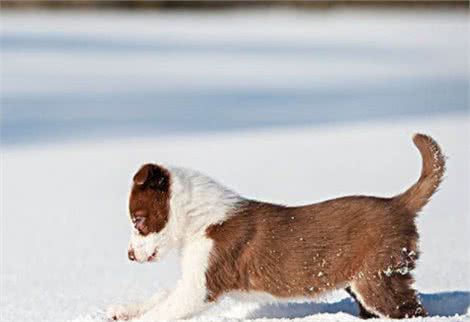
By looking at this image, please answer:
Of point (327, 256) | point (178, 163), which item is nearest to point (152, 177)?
point (327, 256)

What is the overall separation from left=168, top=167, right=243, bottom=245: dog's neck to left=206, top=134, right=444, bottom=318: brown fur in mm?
39

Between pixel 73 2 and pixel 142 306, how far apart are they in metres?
24.6

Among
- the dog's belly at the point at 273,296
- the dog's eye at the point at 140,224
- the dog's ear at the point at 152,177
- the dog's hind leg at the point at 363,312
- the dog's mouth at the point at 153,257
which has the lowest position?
the dog's hind leg at the point at 363,312

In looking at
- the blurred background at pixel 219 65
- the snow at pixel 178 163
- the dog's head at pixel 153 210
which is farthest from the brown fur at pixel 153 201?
the blurred background at pixel 219 65

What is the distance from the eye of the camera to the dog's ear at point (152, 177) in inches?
156

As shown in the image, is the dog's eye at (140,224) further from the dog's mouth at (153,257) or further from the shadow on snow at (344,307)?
the shadow on snow at (344,307)

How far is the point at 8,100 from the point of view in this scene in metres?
13.0

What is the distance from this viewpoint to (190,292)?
396 cm

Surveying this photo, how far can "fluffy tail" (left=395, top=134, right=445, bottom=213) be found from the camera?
4129mm

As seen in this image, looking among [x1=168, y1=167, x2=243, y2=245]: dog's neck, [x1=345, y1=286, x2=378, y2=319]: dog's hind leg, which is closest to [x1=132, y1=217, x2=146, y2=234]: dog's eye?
[x1=168, y1=167, x2=243, y2=245]: dog's neck

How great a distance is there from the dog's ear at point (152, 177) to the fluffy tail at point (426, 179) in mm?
940

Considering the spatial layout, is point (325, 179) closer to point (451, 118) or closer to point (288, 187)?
point (288, 187)

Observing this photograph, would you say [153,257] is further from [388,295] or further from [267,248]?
[388,295]

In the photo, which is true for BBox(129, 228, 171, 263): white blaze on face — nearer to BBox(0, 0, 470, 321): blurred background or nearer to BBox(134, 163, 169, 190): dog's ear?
BBox(134, 163, 169, 190): dog's ear
